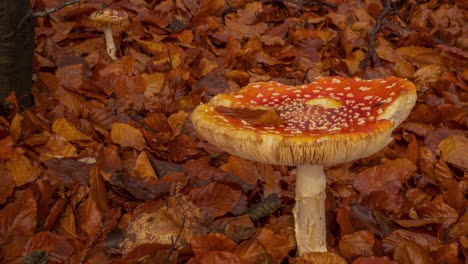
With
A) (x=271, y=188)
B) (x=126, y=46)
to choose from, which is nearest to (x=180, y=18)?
(x=126, y=46)

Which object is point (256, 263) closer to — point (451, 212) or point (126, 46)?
point (451, 212)

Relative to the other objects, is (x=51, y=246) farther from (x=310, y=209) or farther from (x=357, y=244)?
(x=357, y=244)

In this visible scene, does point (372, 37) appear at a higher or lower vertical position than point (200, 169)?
lower

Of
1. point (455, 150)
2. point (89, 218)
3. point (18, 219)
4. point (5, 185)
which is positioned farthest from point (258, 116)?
point (455, 150)

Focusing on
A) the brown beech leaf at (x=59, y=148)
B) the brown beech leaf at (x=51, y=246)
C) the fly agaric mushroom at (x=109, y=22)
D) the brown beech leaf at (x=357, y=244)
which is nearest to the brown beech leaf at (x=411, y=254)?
the brown beech leaf at (x=357, y=244)

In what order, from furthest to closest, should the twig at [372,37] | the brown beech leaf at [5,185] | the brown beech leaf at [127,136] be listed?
1. the twig at [372,37]
2. the brown beech leaf at [127,136]
3. the brown beech leaf at [5,185]

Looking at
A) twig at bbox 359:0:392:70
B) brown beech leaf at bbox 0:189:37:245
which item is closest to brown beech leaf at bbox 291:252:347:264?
brown beech leaf at bbox 0:189:37:245

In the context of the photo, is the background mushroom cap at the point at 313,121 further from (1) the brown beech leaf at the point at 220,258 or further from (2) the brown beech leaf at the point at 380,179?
(2) the brown beech leaf at the point at 380,179
